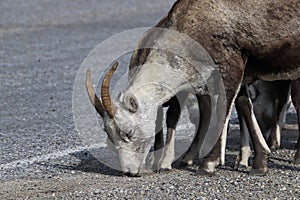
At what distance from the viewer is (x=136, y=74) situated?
1030 centimetres

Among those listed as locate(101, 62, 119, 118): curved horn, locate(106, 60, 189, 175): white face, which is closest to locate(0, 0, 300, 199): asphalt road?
locate(106, 60, 189, 175): white face

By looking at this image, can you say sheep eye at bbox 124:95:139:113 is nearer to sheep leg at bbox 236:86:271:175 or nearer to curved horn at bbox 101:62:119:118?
curved horn at bbox 101:62:119:118

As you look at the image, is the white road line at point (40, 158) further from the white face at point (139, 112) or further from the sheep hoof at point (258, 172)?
the sheep hoof at point (258, 172)

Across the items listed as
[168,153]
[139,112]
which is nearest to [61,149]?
[168,153]

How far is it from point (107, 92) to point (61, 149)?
211 cm

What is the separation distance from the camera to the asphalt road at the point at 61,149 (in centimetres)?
947

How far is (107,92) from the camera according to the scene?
9.86 m

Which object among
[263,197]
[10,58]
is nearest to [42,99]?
[10,58]

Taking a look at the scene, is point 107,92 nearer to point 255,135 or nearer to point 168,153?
point 168,153

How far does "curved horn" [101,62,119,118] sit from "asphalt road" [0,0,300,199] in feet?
2.49

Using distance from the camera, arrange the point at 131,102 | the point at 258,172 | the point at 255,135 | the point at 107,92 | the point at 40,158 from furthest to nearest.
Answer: the point at 40,158, the point at 255,135, the point at 258,172, the point at 131,102, the point at 107,92

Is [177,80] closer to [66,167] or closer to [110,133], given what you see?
[110,133]

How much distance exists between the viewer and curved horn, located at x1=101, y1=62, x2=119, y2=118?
9.81 m

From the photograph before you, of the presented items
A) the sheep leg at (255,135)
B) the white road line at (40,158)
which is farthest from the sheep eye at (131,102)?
the white road line at (40,158)
